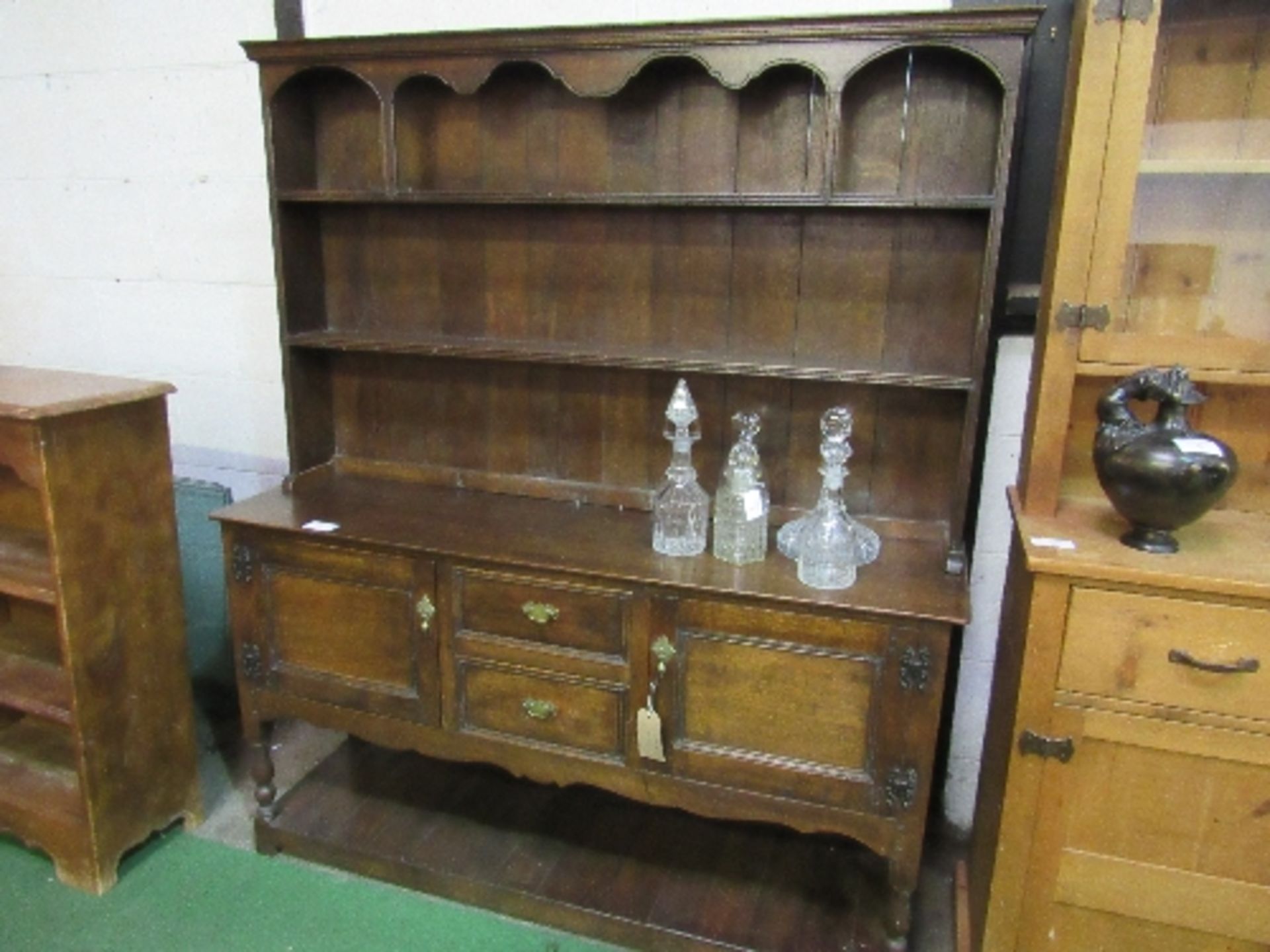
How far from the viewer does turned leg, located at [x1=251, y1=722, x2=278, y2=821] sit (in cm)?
212

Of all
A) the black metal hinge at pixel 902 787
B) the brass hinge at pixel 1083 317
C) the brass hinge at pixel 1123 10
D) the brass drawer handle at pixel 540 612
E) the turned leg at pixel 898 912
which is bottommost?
the turned leg at pixel 898 912

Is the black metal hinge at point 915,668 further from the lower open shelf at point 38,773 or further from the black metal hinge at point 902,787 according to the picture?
the lower open shelf at point 38,773

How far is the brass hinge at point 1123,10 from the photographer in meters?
1.33

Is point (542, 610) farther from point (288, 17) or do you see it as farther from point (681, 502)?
point (288, 17)

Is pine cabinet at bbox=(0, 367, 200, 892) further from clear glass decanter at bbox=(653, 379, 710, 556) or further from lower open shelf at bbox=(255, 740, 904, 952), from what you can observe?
clear glass decanter at bbox=(653, 379, 710, 556)

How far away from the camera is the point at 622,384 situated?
6.78ft

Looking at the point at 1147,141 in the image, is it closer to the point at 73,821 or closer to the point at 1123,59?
the point at 1123,59

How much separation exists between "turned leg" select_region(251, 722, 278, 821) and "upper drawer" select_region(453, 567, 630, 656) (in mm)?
662

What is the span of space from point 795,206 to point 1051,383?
59 cm

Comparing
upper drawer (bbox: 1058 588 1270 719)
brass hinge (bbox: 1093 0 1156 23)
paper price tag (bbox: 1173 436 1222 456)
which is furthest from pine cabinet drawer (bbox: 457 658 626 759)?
brass hinge (bbox: 1093 0 1156 23)

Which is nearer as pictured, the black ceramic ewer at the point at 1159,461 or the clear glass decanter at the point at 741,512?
the black ceramic ewer at the point at 1159,461

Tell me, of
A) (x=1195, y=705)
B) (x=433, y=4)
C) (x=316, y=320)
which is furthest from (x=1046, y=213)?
(x=316, y=320)

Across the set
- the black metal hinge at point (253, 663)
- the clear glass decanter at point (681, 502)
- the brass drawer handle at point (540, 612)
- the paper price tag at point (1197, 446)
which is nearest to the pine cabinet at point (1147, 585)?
the paper price tag at point (1197, 446)

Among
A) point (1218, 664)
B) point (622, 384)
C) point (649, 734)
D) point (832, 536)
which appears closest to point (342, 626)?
point (649, 734)
